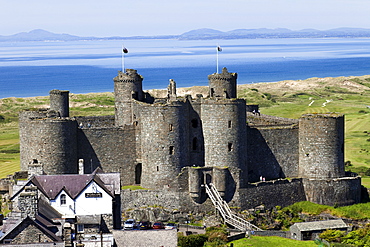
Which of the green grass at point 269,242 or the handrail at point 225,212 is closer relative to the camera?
the green grass at point 269,242

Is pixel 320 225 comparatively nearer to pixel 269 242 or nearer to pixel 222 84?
pixel 269 242

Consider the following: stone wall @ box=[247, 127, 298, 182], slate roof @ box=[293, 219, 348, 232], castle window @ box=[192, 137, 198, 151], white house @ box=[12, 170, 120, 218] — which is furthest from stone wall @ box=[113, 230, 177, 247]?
stone wall @ box=[247, 127, 298, 182]

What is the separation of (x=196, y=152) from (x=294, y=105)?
78.9 m

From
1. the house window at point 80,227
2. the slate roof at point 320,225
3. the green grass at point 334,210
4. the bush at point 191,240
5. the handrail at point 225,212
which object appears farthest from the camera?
the green grass at point 334,210

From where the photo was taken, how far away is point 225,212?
50.7 m

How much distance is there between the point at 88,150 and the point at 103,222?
1414cm

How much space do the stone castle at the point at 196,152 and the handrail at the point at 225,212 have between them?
1.51ft

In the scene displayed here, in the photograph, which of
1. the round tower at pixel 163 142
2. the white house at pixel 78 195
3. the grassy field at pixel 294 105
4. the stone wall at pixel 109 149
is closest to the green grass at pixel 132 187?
the round tower at pixel 163 142

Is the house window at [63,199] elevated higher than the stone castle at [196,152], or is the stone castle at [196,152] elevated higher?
the stone castle at [196,152]

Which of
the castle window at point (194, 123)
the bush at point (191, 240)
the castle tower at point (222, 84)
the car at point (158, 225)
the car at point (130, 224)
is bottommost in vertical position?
the bush at point (191, 240)

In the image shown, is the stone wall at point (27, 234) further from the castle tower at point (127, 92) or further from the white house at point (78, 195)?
the castle tower at point (127, 92)

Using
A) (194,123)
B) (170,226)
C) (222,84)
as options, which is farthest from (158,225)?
(222,84)

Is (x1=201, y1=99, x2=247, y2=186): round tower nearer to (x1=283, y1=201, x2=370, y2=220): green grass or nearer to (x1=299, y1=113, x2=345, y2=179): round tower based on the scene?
(x1=283, y1=201, x2=370, y2=220): green grass

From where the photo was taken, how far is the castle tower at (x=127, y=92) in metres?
56.8
